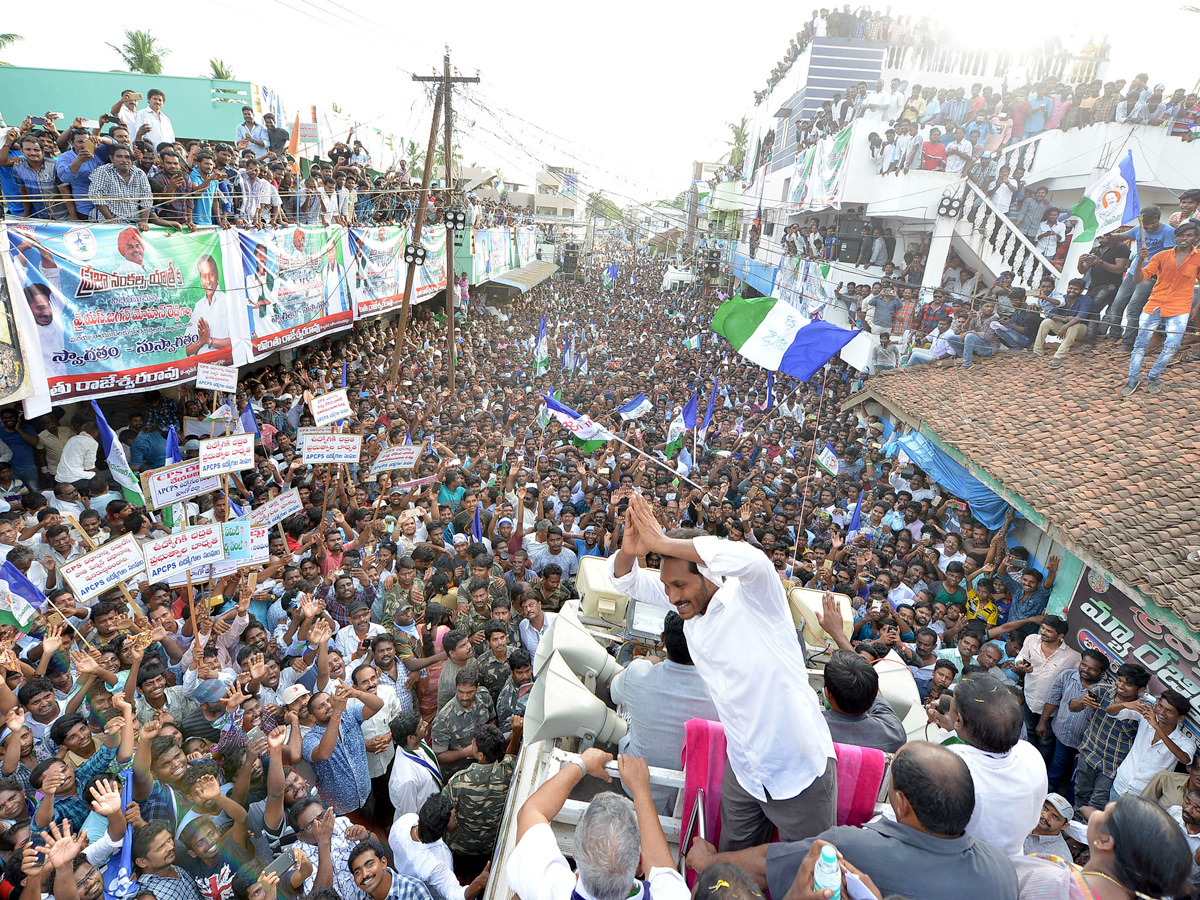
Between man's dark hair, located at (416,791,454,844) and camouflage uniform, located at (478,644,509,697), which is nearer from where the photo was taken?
man's dark hair, located at (416,791,454,844)

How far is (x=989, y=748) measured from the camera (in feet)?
7.95

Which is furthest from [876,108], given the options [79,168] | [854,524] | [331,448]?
[79,168]

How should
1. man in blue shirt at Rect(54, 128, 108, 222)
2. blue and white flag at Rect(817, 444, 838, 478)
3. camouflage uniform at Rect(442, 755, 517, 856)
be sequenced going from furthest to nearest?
blue and white flag at Rect(817, 444, 838, 478)
man in blue shirt at Rect(54, 128, 108, 222)
camouflage uniform at Rect(442, 755, 517, 856)

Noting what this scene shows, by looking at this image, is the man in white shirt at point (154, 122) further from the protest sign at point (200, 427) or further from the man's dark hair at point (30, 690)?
the man's dark hair at point (30, 690)

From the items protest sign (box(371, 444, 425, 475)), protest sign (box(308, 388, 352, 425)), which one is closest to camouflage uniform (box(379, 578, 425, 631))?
protest sign (box(371, 444, 425, 475))

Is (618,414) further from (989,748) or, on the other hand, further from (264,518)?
(989,748)

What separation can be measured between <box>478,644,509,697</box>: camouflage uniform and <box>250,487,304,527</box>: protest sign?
2574mm

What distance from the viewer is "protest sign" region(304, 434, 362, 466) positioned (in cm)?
708

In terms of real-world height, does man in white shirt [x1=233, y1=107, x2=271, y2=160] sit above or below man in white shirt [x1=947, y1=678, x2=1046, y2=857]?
above

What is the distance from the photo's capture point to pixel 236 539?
212 inches

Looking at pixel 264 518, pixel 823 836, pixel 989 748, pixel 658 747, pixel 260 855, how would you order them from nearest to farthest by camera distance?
pixel 823 836 → pixel 989 748 → pixel 658 747 → pixel 260 855 → pixel 264 518

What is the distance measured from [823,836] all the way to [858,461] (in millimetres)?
10734

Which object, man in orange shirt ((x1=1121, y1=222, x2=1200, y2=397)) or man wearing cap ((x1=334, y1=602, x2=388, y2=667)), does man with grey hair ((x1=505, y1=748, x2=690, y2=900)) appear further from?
man in orange shirt ((x1=1121, y1=222, x2=1200, y2=397))

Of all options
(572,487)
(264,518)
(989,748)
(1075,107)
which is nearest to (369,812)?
(264,518)
